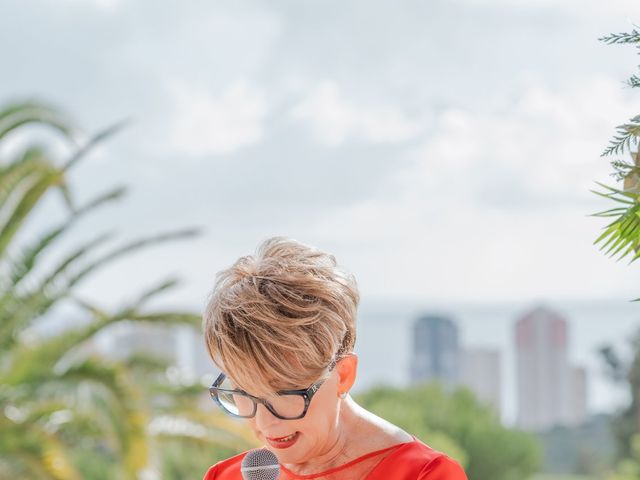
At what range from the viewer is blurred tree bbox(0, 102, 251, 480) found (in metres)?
7.96

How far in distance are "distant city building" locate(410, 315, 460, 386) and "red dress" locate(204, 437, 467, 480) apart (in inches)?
1590

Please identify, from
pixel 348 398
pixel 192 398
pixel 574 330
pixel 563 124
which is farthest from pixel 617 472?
pixel 563 124

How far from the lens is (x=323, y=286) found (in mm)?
1649

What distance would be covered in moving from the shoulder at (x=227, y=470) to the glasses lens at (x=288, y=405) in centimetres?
31

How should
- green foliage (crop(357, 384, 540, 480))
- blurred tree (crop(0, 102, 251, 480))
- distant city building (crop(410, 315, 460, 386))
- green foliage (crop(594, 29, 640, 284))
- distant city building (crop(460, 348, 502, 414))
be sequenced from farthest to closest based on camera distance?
distant city building (crop(410, 315, 460, 386)) → distant city building (crop(460, 348, 502, 414)) → green foliage (crop(357, 384, 540, 480)) → blurred tree (crop(0, 102, 251, 480)) → green foliage (crop(594, 29, 640, 284))

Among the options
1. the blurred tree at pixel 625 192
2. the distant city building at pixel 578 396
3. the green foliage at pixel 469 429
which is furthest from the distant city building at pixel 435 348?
the blurred tree at pixel 625 192

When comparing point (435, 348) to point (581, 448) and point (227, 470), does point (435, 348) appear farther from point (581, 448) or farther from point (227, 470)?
point (227, 470)

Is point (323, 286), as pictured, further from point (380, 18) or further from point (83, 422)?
point (380, 18)

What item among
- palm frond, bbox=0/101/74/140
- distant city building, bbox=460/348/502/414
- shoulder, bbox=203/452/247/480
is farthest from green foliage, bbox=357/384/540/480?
shoulder, bbox=203/452/247/480

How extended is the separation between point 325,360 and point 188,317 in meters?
7.03

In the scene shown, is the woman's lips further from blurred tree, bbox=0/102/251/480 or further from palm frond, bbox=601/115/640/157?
blurred tree, bbox=0/102/251/480

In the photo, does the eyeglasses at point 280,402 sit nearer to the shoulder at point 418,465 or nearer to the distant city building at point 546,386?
the shoulder at point 418,465

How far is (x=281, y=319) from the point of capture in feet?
5.34

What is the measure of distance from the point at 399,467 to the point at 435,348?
136 feet
